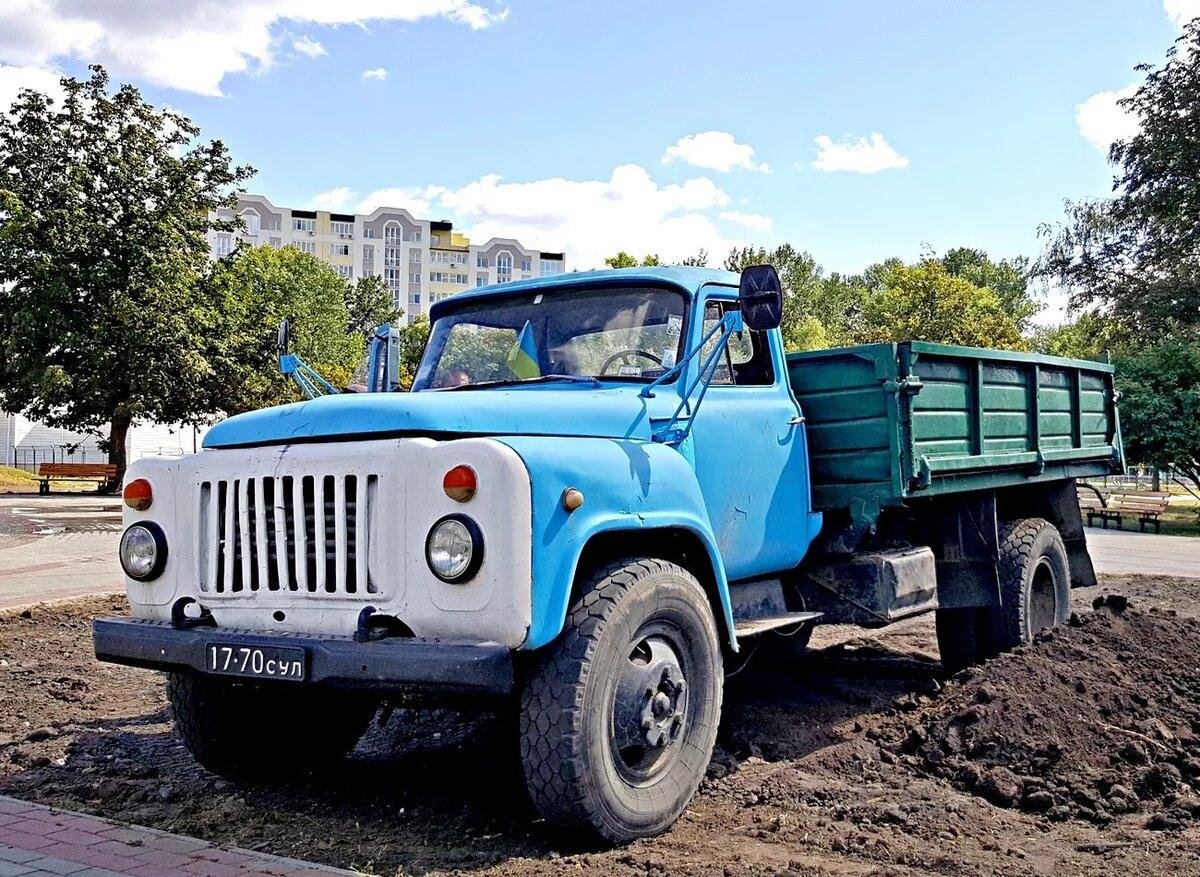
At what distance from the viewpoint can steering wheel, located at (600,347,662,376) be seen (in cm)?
525

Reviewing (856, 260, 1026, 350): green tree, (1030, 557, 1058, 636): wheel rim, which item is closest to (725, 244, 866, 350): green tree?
(856, 260, 1026, 350): green tree

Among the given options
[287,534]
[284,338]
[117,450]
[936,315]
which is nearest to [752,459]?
[287,534]

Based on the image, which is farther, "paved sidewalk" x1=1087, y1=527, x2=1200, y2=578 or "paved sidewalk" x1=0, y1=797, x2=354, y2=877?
"paved sidewalk" x1=1087, y1=527, x2=1200, y2=578

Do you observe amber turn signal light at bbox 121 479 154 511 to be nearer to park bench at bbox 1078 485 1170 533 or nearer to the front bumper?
the front bumper

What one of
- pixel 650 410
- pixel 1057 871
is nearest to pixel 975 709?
pixel 1057 871

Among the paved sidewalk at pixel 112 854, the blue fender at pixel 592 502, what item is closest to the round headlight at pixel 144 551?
the paved sidewalk at pixel 112 854

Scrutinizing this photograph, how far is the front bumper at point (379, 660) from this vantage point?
376 centimetres

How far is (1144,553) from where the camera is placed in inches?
712

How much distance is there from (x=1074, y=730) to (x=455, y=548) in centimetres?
343

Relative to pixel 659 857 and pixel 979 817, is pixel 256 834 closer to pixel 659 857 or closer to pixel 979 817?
pixel 659 857

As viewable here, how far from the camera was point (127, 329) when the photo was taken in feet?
94.7

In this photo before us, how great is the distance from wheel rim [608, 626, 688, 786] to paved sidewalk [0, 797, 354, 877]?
3.49 feet

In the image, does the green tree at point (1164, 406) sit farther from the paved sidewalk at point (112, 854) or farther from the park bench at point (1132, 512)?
the paved sidewalk at point (112, 854)

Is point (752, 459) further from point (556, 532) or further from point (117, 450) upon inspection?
point (117, 450)
